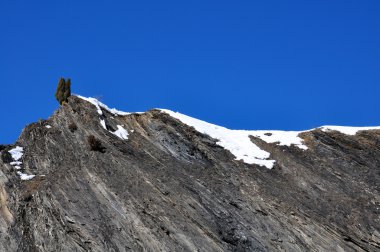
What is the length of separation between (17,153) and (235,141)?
1463cm

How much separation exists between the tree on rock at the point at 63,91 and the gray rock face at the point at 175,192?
101 inches

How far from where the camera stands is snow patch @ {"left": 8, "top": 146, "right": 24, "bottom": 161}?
96.5 feet

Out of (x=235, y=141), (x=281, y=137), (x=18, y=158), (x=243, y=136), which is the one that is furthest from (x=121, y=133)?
(x=281, y=137)

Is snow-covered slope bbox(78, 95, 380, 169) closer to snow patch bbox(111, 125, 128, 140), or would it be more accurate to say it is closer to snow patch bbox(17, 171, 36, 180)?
snow patch bbox(111, 125, 128, 140)

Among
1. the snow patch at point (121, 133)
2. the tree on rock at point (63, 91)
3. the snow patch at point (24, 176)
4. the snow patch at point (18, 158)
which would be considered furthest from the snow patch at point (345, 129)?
the snow patch at point (18, 158)

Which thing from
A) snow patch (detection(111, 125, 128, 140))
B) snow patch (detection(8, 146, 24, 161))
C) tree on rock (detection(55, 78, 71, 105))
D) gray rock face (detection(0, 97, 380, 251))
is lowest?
gray rock face (detection(0, 97, 380, 251))

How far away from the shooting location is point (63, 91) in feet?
124

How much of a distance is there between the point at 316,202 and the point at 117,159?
11640 millimetres

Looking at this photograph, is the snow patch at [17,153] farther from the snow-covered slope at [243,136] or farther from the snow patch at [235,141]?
the snow patch at [235,141]

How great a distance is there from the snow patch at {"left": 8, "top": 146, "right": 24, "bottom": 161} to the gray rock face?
36cm

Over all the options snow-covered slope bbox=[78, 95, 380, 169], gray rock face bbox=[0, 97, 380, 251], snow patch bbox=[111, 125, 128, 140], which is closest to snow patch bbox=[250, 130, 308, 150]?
snow-covered slope bbox=[78, 95, 380, 169]

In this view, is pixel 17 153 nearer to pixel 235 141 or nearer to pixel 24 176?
pixel 24 176

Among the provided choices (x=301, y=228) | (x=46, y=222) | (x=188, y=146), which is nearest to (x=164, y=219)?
(x=46, y=222)

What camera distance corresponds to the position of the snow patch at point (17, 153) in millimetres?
29422
